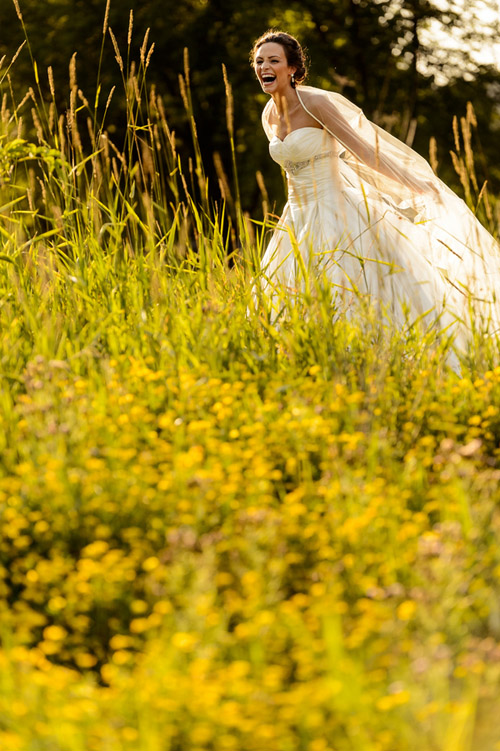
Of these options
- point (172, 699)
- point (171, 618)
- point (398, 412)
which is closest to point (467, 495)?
point (398, 412)

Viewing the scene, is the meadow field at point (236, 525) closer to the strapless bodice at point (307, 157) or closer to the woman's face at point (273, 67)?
the strapless bodice at point (307, 157)

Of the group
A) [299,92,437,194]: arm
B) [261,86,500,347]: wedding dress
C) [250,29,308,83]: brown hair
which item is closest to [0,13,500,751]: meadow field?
[261,86,500,347]: wedding dress

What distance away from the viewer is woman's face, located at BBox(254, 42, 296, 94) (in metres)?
5.16

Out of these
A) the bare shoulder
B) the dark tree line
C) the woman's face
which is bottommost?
the dark tree line

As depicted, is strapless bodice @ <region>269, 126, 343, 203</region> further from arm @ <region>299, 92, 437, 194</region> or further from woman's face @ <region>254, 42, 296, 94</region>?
woman's face @ <region>254, 42, 296, 94</region>

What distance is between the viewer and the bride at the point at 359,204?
450cm

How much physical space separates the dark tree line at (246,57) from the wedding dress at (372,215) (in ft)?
27.0

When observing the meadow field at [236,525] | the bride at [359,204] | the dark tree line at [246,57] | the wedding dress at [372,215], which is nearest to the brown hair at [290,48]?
the bride at [359,204]

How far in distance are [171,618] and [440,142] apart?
1249 cm

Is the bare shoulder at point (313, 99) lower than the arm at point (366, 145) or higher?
higher

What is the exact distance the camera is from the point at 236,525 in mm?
2373

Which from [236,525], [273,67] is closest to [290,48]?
[273,67]

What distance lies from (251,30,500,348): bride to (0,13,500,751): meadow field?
0.95 meters

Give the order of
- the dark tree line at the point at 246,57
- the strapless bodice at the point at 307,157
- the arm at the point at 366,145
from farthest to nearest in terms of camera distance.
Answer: the dark tree line at the point at 246,57 < the strapless bodice at the point at 307,157 < the arm at the point at 366,145
